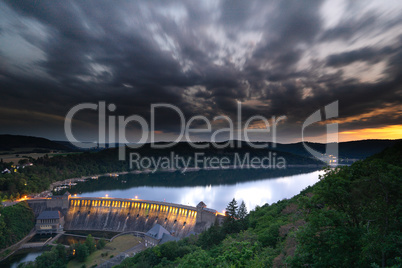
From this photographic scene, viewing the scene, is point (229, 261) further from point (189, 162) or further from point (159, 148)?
point (159, 148)

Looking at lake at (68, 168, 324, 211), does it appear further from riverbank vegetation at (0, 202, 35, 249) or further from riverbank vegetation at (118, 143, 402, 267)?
riverbank vegetation at (118, 143, 402, 267)

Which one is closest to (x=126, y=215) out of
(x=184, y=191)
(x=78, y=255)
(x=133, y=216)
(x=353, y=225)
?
(x=133, y=216)

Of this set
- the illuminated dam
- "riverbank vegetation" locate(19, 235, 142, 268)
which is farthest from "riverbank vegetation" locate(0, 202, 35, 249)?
"riverbank vegetation" locate(19, 235, 142, 268)

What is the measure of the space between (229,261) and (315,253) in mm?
3441

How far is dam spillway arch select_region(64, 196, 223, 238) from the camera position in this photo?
126 ft

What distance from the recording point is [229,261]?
8727 millimetres

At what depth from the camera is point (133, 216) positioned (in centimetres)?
4528

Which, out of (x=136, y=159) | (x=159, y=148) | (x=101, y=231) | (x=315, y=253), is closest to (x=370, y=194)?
(x=315, y=253)

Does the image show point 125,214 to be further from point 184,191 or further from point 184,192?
point 184,191

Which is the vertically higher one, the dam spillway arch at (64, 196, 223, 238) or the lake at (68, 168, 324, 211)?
the dam spillway arch at (64, 196, 223, 238)

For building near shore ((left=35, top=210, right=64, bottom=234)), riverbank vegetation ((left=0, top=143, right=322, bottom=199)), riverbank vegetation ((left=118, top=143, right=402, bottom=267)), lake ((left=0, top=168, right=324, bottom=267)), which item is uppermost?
riverbank vegetation ((left=118, top=143, right=402, bottom=267))

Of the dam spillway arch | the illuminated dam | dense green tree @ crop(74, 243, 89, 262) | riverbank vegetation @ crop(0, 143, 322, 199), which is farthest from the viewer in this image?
riverbank vegetation @ crop(0, 143, 322, 199)

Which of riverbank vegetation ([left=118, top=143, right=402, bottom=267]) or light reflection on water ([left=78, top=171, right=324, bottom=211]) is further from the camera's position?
light reflection on water ([left=78, top=171, right=324, bottom=211])

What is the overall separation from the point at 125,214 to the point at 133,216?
2163 mm
